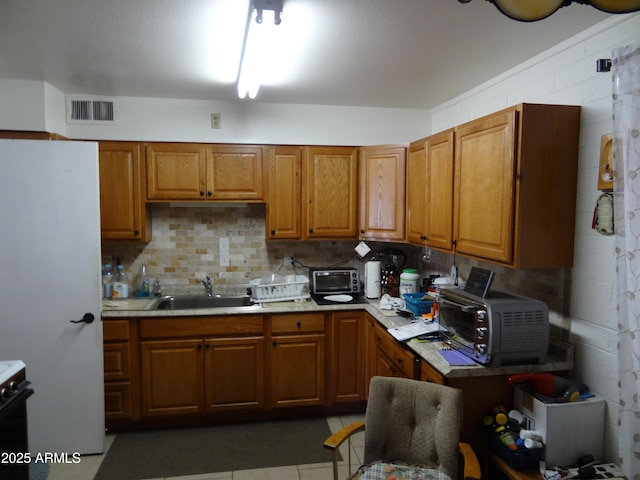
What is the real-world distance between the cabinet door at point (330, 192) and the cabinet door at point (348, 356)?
71 cm

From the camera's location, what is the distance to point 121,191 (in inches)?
125

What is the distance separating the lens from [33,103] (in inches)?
112

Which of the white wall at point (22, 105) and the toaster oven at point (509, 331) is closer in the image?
the toaster oven at point (509, 331)

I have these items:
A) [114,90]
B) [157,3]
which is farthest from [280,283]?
[157,3]

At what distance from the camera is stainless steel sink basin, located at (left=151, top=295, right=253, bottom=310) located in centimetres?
344

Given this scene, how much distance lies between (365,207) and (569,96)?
165 centimetres

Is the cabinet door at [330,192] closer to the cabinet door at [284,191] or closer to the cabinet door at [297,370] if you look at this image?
the cabinet door at [284,191]

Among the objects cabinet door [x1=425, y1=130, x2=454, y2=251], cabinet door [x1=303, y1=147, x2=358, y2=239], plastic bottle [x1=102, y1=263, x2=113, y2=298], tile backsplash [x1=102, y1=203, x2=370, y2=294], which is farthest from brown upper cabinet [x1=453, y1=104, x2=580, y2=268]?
plastic bottle [x1=102, y1=263, x2=113, y2=298]

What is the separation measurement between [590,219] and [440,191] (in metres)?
0.91

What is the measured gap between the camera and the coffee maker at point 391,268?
343cm

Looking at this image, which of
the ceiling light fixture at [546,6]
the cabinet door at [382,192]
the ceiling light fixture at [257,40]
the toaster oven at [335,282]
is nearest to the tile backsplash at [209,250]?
the toaster oven at [335,282]

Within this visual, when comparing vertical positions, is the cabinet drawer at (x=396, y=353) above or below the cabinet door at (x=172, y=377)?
above

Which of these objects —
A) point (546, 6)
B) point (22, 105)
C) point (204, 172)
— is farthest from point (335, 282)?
point (546, 6)

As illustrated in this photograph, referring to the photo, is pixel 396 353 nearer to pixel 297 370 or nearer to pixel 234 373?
pixel 297 370
